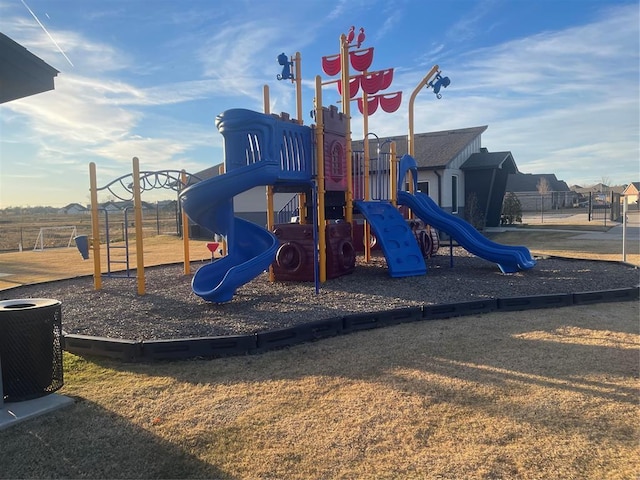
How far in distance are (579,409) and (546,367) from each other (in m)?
1.00

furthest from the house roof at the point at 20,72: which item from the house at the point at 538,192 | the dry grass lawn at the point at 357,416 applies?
the house at the point at 538,192

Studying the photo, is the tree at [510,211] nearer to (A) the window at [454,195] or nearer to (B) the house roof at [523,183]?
(A) the window at [454,195]

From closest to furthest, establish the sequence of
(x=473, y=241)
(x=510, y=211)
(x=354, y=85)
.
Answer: (x=473, y=241) → (x=354, y=85) → (x=510, y=211)

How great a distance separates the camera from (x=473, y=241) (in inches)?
422

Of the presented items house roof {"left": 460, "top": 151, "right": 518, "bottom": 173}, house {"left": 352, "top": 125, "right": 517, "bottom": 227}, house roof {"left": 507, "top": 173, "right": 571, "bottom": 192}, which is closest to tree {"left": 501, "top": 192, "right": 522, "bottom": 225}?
house {"left": 352, "top": 125, "right": 517, "bottom": 227}

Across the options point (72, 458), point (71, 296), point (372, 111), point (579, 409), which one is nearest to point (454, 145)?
point (372, 111)

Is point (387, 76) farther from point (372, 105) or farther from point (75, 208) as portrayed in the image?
point (75, 208)

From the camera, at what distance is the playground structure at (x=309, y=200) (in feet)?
26.5

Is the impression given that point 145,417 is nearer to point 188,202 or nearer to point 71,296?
point 188,202

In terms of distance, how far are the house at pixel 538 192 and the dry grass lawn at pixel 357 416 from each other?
55.3m

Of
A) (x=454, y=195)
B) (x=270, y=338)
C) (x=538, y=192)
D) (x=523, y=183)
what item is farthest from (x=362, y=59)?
(x=523, y=183)

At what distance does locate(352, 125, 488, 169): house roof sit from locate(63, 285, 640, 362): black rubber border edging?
1600 centimetres

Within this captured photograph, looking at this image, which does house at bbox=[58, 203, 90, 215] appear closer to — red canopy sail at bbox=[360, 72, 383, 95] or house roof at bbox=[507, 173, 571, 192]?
red canopy sail at bbox=[360, 72, 383, 95]

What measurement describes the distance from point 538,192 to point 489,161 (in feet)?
145
